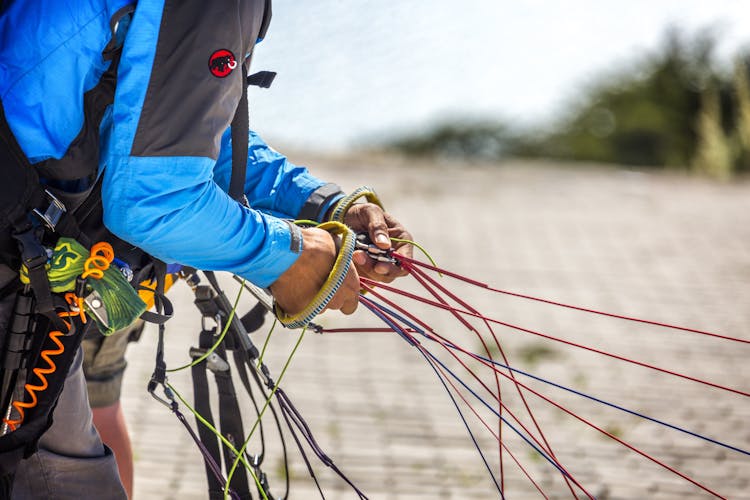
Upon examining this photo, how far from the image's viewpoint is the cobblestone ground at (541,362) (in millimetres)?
3586

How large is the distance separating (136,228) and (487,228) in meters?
5.39

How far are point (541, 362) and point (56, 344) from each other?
334cm

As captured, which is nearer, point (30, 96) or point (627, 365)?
point (30, 96)

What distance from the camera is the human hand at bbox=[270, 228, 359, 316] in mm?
1822

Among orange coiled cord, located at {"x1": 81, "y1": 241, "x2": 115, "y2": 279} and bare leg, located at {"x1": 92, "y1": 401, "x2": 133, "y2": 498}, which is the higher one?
orange coiled cord, located at {"x1": 81, "y1": 241, "x2": 115, "y2": 279}

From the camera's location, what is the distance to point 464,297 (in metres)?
5.59

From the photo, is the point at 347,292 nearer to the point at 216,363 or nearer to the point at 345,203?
the point at 345,203

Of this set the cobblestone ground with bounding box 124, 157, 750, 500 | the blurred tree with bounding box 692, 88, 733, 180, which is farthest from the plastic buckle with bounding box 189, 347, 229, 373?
the blurred tree with bounding box 692, 88, 733, 180

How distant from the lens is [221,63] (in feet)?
5.33

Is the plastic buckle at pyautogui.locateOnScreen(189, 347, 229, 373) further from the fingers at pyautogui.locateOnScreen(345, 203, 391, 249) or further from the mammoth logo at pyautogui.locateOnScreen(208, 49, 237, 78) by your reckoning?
the mammoth logo at pyautogui.locateOnScreen(208, 49, 237, 78)

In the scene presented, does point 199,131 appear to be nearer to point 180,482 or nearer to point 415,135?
point 180,482

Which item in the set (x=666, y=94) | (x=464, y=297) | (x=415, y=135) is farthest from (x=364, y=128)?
(x=464, y=297)

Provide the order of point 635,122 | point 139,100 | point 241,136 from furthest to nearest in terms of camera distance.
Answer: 1. point 635,122
2. point 241,136
3. point 139,100

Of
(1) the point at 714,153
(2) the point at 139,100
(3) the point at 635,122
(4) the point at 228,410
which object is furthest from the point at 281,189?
(3) the point at 635,122
